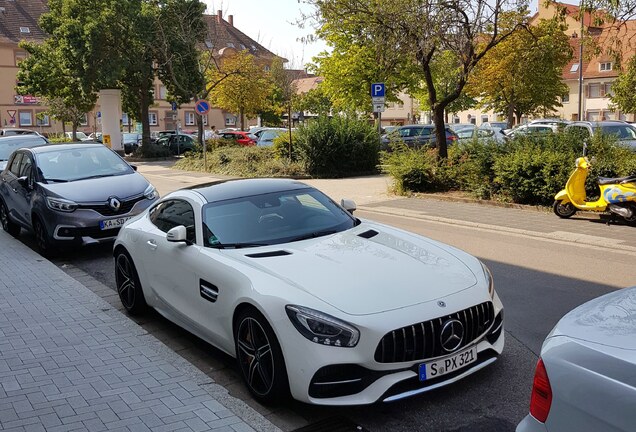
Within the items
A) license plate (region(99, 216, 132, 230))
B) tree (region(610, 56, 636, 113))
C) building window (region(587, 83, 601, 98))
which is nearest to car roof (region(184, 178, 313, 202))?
license plate (region(99, 216, 132, 230))

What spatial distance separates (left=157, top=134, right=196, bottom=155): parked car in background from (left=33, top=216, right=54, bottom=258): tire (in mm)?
28956

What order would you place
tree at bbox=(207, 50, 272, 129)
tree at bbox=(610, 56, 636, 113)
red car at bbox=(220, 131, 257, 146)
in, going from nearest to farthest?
red car at bbox=(220, 131, 257, 146) < tree at bbox=(610, 56, 636, 113) < tree at bbox=(207, 50, 272, 129)

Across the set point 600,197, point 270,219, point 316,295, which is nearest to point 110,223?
point 270,219

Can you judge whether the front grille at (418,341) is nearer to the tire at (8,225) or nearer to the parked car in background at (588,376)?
the parked car in background at (588,376)

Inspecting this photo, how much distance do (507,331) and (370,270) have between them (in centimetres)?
192

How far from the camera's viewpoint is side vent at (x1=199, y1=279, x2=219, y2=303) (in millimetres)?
4698

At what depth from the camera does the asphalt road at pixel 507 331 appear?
13.2 ft

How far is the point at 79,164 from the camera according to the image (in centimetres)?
1063

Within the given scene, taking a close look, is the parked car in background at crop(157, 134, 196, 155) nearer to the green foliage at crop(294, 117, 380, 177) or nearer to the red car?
the red car

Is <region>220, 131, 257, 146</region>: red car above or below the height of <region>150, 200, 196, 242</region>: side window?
Result: above

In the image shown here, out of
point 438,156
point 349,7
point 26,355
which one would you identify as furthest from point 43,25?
point 26,355

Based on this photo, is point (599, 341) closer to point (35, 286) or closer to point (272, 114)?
point (35, 286)

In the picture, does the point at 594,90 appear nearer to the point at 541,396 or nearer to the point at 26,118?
the point at 26,118

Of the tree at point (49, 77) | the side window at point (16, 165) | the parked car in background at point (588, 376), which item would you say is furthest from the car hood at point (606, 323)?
the tree at point (49, 77)
